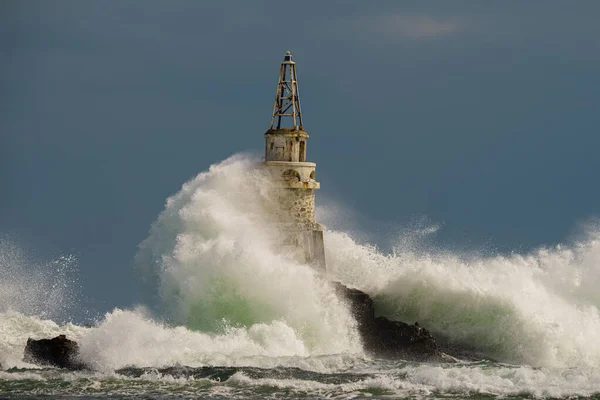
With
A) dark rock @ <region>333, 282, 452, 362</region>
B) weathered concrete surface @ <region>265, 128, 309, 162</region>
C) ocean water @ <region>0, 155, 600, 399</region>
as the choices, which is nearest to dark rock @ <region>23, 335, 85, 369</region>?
ocean water @ <region>0, 155, 600, 399</region>

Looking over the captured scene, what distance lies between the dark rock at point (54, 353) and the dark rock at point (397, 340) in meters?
8.61

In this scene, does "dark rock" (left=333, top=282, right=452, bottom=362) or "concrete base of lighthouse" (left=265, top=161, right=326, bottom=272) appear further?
"concrete base of lighthouse" (left=265, top=161, right=326, bottom=272)

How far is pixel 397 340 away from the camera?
34375 millimetres

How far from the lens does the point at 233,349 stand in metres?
32.2

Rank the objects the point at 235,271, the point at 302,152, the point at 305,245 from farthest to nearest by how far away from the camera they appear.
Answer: the point at 302,152, the point at 305,245, the point at 235,271

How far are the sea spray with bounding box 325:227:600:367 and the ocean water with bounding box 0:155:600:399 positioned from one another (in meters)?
0.05

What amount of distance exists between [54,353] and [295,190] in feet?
33.2

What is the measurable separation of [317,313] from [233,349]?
3595mm

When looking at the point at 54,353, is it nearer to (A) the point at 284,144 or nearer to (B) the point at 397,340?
(B) the point at 397,340

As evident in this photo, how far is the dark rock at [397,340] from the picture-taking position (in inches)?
1336

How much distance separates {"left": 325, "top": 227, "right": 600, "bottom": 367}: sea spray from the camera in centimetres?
3666

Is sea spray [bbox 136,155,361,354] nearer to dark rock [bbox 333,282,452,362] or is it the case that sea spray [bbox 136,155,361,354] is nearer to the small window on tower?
dark rock [bbox 333,282,452,362]

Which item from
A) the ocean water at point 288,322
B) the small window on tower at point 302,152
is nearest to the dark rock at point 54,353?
the ocean water at point 288,322

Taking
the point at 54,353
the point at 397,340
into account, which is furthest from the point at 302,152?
the point at 54,353
